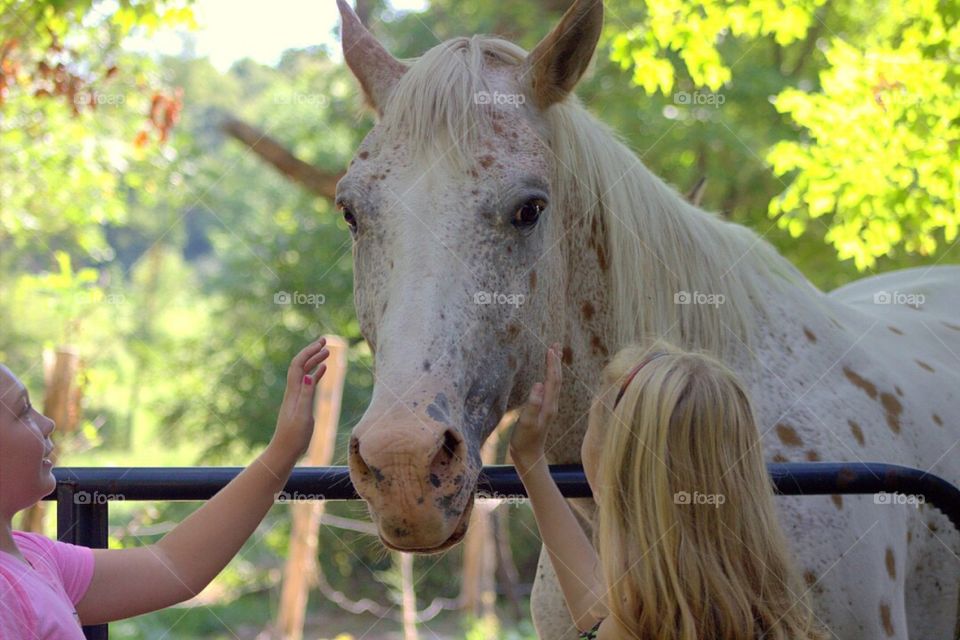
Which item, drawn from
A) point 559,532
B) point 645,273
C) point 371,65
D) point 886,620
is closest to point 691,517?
point 559,532

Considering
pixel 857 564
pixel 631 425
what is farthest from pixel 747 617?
pixel 857 564

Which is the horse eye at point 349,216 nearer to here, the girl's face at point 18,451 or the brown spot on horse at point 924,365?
the girl's face at point 18,451

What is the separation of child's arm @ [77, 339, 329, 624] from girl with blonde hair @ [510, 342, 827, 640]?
0.58 m

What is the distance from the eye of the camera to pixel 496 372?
2074 millimetres

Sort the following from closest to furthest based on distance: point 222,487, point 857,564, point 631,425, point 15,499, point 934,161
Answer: point 15,499, point 631,425, point 222,487, point 857,564, point 934,161

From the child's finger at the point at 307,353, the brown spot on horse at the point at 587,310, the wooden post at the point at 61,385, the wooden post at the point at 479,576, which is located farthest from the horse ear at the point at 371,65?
the wooden post at the point at 479,576

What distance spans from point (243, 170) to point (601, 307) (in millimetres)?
39462

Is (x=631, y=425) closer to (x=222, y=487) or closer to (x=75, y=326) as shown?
(x=222, y=487)

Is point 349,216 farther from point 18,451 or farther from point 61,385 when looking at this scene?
point 61,385

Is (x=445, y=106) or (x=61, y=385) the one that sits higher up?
(x=445, y=106)

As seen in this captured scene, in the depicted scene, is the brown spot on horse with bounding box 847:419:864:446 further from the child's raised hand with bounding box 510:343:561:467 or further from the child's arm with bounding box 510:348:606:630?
the child's arm with bounding box 510:348:606:630

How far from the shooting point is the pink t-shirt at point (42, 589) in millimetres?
1348

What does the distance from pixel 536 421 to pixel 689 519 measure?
43 cm

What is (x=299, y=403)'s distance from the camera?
Result: 175 centimetres
